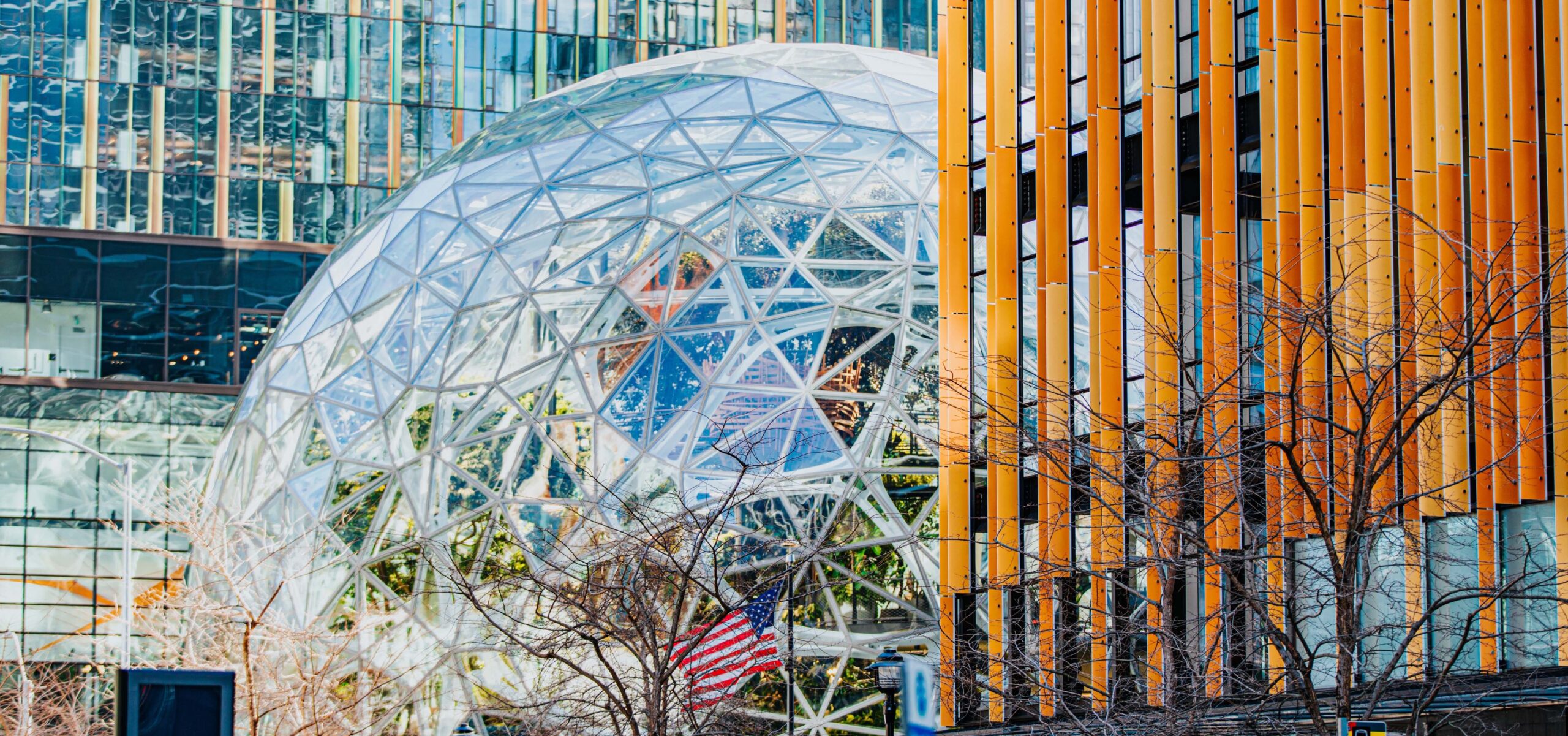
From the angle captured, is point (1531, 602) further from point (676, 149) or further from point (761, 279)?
point (676, 149)

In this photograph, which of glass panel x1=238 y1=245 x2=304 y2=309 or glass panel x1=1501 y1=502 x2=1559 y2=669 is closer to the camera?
glass panel x1=1501 y1=502 x2=1559 y2=669

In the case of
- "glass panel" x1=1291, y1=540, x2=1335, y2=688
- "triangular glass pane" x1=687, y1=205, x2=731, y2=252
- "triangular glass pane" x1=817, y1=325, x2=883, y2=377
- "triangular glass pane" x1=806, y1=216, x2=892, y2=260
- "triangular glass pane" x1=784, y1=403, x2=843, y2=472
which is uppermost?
"triangular glass pane" x1=687, y1=205, x2=731, y2=252

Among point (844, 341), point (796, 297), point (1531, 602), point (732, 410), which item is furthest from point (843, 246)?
point (1531, 602)

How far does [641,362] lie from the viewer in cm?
3050

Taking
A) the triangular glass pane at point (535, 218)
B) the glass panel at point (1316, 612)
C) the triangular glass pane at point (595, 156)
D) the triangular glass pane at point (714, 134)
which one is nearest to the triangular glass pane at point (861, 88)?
the triangular glass pane at point (714, 134)

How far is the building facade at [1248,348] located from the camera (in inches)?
683

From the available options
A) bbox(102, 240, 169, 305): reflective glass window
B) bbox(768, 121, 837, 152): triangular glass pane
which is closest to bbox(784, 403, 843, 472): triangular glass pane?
bbox(768, 121, 837, 152): triangular glass pane

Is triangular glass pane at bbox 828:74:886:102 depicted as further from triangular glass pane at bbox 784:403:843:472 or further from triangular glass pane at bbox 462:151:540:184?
triangular glass pane at bbox 784:403:843:472

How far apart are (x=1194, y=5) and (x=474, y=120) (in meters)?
60.1

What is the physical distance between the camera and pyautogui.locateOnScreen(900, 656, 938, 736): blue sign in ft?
65.6

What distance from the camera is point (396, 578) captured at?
99.6 feet

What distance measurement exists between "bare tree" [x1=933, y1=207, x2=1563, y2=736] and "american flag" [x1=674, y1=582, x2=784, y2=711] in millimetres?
3919

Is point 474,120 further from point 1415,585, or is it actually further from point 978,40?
point 1415,585

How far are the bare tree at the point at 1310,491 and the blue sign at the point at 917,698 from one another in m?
0.75
